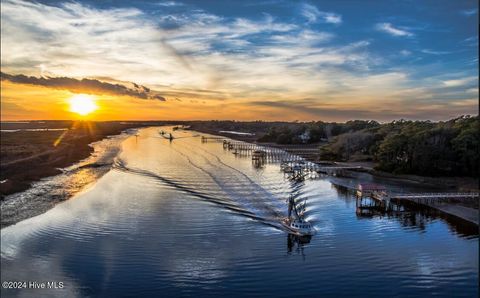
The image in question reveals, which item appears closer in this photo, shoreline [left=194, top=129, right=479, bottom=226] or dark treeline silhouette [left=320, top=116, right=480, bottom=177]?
shoreline [left=194, top=129, right=479, bottom=226]

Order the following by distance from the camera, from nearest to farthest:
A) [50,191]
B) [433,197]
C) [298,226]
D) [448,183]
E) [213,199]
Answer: [298,226] → [213,199] → [433,197] → [50,191] → [448,183]

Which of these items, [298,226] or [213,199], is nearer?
[298,226]

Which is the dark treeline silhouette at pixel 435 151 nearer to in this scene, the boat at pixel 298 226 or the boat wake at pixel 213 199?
the boat wake at pixel 213 199

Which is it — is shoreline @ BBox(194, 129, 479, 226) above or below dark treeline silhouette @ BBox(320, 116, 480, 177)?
below

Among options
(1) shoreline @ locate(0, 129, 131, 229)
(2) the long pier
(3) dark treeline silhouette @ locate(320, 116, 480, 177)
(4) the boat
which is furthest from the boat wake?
(3) dark treeline silhouette @ locate(320, 116, 480, 177)

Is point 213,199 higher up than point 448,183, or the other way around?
point 448,183

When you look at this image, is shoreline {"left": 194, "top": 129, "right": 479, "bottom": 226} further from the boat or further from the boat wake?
the boat wake

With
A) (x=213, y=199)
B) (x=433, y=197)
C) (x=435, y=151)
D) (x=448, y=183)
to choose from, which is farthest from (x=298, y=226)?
(x=435, y=151)

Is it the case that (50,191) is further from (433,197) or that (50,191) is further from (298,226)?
(433,197)

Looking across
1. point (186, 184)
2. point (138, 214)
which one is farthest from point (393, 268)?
point (186, 184)

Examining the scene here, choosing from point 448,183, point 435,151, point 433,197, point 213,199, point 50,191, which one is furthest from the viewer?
point 435,151

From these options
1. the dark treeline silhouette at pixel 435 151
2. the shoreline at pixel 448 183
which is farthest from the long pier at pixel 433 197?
the dark treeline silhouette at pixel 435 151
